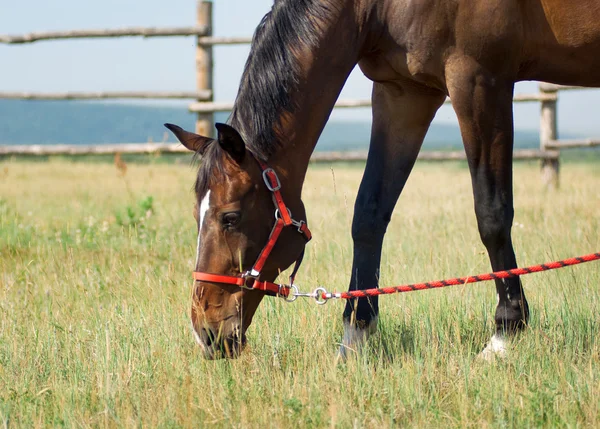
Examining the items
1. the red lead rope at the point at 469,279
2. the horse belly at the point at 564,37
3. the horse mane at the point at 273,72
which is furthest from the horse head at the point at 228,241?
the horse belly at the point at 564,37

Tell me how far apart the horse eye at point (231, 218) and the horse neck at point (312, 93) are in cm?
26

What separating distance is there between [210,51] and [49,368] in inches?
268

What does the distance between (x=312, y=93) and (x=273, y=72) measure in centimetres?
19

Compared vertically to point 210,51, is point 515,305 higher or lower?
lower

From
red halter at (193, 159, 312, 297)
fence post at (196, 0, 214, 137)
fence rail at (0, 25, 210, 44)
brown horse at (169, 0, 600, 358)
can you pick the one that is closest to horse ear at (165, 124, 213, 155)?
brown horse at (169, 0, 600, 358)

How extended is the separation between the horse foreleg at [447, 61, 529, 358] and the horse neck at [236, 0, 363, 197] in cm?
48

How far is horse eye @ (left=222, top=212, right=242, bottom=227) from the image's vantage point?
2713mm

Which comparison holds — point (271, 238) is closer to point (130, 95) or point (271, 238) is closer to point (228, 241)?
point (228, 241)

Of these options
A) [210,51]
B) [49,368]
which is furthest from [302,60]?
[210,51]

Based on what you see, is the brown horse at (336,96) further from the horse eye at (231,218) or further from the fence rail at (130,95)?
the fence rail at (130,95)

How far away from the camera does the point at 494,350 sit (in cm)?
294

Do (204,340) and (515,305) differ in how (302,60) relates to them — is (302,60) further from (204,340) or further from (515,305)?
(515,305)

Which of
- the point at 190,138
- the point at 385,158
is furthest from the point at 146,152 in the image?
the point at 190,138

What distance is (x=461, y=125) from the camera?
298cm
